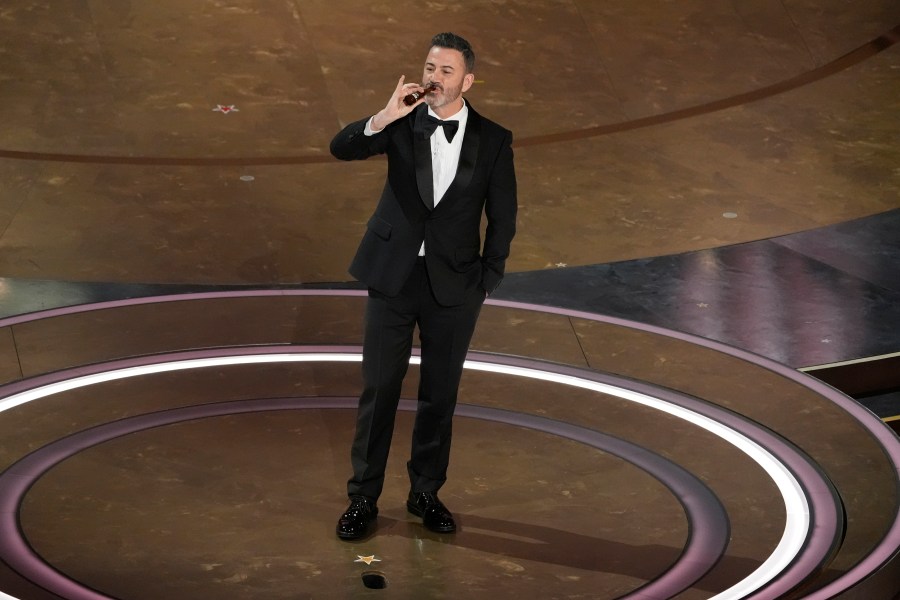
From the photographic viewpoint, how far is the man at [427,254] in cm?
438

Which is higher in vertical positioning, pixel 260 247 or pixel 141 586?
pixel 141 586

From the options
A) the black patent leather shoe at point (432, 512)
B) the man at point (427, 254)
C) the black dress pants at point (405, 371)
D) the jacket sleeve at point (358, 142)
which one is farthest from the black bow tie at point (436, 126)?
the black patent leather shoe at point (432, 512)

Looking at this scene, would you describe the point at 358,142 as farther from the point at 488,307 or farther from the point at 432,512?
the point at 488,307

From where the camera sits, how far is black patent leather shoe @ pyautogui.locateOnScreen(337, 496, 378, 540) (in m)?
4.38

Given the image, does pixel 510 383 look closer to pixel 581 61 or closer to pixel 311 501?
pixel 311 501

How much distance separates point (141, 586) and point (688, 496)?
6.09ft

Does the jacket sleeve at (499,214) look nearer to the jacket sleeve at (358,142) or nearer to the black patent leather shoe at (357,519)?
the jacket sleeve at (358,142)

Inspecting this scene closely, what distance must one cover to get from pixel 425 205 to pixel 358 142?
28cm

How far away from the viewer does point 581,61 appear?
33.4ft

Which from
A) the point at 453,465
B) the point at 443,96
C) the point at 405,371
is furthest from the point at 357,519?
the point at 443,96

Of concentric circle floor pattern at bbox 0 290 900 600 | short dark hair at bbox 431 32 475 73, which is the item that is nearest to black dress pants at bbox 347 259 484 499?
concentric circle floor pattern at bbox 0 290 900 600

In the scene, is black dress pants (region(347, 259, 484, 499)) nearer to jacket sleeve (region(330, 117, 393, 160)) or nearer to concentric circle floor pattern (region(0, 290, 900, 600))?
concentric circle floor pattern (region(0, 290, 900, 600))

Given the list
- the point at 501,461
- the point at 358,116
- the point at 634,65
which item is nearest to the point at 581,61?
the point at 634,65

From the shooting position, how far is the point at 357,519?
441 centimetres
